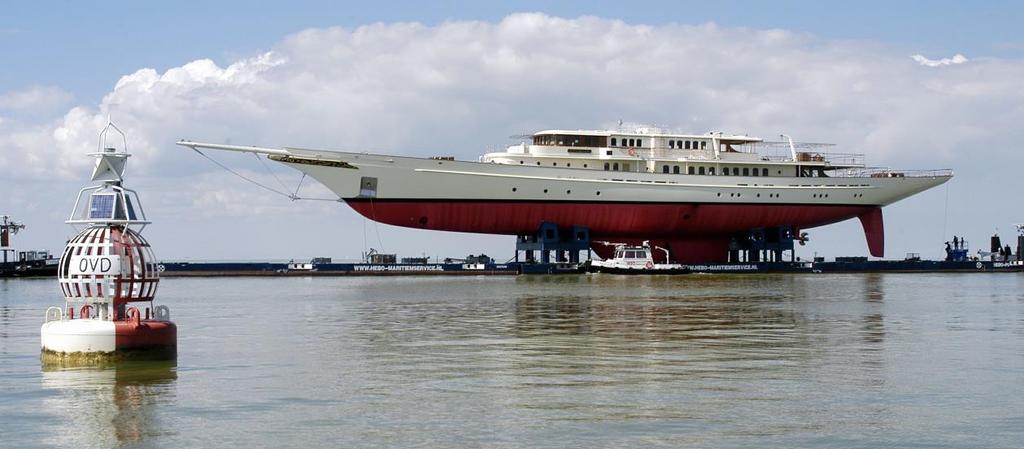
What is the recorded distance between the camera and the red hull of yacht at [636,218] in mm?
60938

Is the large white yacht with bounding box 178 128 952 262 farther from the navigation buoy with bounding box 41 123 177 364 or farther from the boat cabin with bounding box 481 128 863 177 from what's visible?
the navigation buoy with bounding box 41 123 177 364

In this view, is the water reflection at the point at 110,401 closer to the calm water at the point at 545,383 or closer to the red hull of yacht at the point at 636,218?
the calm water at the point at 545,383

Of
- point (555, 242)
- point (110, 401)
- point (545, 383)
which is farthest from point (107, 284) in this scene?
point (555, 242)

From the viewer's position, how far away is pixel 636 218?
216ft

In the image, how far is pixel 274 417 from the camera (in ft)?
48.0

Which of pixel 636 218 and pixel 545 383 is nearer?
pixel 545 383

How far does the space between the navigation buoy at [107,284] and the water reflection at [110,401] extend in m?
0.33

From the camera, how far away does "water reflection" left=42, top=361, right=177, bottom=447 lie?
44.7ft

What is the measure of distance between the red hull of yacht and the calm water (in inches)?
1117

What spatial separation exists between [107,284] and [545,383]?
7691 mm

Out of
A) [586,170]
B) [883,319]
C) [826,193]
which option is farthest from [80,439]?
[826,193]

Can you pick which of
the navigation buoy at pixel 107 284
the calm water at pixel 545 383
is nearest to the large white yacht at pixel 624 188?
the calm water at pixel 545 383

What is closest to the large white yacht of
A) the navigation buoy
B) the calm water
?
the calm water

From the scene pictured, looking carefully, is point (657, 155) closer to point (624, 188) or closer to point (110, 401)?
point (624, 188)
